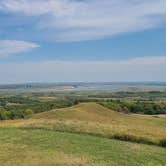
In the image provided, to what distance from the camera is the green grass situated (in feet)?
50.6

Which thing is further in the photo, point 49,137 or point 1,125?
point 1,125

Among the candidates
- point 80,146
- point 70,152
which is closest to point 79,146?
point 80,146

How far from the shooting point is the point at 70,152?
17.2m

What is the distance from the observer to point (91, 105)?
58.5 meters

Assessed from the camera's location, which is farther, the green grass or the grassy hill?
the grassy hill

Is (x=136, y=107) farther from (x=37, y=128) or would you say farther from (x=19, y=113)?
(x=37, y=128)

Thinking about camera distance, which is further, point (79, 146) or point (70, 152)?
point (79, 146)

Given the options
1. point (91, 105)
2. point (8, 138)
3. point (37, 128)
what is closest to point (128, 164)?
point (8, 138)

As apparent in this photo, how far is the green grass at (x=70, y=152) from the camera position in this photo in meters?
15.4

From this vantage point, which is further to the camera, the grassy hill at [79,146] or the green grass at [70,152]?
the grassy hill at [79,146]

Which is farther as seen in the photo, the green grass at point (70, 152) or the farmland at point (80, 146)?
the farmland at point (80, 146)

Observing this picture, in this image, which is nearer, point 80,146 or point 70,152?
point 70,152

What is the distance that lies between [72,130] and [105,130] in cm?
264

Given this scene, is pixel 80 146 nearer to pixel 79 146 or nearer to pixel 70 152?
pixel 79 146
